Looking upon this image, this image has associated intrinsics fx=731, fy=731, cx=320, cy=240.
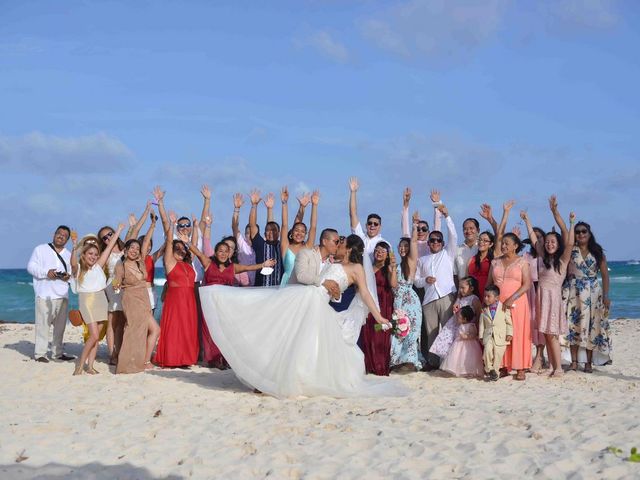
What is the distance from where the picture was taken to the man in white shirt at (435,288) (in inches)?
418

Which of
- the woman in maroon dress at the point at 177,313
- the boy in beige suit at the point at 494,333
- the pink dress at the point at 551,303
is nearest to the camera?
the boy in beige suit at the point at 494,333

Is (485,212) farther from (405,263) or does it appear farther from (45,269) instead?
(45,269)

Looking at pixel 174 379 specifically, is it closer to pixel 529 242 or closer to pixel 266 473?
pixel 266 473

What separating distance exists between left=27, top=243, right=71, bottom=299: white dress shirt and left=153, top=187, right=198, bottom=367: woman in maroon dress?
1861mm

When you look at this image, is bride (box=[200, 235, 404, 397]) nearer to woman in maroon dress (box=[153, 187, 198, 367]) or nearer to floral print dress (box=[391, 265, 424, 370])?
floral print dress (box=[391, 265, 424, 370])

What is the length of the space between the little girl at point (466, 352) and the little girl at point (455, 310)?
0.10 metres

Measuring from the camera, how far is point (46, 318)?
37.3 ft

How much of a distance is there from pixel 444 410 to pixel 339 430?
1382 millimetres

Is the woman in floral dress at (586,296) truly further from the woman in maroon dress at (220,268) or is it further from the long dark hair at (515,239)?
the woman in maroon dress at (220,268)

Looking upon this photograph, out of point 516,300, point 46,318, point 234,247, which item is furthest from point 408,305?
point 46,318

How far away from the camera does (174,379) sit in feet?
32.5

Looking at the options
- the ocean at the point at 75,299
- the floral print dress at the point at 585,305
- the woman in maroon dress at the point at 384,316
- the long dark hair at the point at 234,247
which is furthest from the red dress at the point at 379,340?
the ocean at the point at 75,299

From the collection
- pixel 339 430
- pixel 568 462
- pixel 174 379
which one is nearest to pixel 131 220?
pixel 174 379

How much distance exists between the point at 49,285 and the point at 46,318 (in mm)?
517
